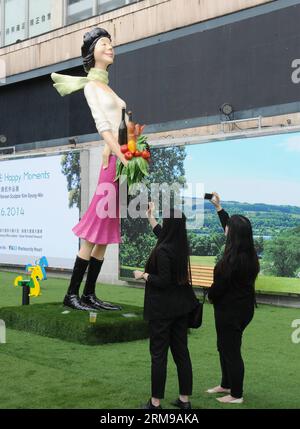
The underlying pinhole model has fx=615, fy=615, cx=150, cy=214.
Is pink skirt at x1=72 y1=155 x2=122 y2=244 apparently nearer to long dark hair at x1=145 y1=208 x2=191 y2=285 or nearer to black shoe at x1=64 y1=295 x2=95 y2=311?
black shoe at x1=64 y1=295 x2=95 y2=311

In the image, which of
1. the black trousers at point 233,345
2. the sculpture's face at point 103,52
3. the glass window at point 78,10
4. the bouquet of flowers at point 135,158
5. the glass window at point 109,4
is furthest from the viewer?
the glass window at point 78,10

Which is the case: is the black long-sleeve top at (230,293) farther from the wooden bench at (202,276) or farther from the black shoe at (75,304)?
the wooden bench at (202,276)

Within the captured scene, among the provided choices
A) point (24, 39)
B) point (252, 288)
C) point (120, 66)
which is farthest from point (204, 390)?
point (24, 39)

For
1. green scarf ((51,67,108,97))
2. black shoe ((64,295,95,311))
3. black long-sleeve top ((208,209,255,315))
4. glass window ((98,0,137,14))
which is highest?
glass window ((98,0,137,14))

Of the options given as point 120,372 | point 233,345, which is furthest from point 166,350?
point 120,372

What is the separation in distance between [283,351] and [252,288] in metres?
2.20

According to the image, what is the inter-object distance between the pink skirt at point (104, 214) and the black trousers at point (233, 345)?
97.0 inches

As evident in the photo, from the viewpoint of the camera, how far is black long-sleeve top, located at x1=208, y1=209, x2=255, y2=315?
426 cm

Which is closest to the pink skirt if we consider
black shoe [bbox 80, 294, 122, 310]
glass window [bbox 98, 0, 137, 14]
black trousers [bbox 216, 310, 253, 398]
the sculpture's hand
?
the sculpture's hand

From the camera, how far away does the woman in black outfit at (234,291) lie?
4262 millimetres

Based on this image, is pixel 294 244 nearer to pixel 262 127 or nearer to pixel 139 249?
pixel 262 127

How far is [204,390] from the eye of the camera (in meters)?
4.75

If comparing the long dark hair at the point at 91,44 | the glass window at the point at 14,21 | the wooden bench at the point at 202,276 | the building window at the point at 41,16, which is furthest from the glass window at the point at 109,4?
the long dark hair at the point at 91,44

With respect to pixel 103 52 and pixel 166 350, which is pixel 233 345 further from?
pixel 103 52
